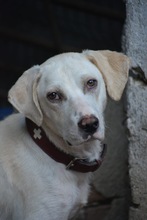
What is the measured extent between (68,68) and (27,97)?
0.32 m

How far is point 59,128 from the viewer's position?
3.53 meters

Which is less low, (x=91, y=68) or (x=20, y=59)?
(x=91, y=68)

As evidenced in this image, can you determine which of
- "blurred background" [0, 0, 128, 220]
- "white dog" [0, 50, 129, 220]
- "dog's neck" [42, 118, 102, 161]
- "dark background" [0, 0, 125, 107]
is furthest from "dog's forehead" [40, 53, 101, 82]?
"dark background" [0, 0, 125, 107]

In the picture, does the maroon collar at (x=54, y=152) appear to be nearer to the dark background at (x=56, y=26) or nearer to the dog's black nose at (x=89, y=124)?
the dog's black nose at (x=89, y=124)

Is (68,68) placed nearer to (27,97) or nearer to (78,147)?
(27,97)

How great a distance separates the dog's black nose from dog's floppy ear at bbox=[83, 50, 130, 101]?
41cm

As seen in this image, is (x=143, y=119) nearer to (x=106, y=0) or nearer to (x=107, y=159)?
(x=107, y=159)

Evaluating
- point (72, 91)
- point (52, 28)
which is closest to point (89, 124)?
point (72, 91)

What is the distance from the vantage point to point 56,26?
6.58 meters

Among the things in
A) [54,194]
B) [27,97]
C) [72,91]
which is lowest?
[54,194]

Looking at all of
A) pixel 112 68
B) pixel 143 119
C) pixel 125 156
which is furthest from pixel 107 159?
pixel 112 68

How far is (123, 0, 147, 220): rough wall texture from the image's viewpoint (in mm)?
3980

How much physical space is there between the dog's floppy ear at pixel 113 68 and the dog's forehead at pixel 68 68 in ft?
0.16

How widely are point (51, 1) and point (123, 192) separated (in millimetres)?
2430
